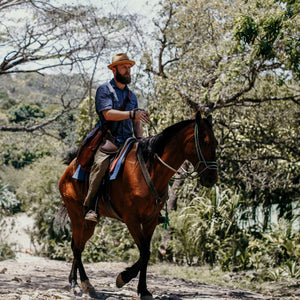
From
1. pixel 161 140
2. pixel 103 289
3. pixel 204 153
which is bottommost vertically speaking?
pixel 103 289

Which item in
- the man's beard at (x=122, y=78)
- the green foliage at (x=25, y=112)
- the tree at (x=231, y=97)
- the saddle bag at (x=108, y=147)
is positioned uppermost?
the green foliage at (x=25, y=112)

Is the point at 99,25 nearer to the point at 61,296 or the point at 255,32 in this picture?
the point at 255,32

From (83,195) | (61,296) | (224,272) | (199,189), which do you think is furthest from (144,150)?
(199,189)

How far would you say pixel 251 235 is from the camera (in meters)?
10.3

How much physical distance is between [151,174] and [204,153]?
2.13 ft

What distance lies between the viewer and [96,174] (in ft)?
16.5

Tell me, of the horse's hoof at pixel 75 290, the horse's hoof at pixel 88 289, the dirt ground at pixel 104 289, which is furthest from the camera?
the horse's hoof at pixel 75 290

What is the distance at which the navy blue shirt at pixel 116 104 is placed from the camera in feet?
17.1

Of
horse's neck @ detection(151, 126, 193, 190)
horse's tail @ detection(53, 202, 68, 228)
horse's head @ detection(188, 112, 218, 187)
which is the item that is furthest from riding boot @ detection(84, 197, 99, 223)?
horse's tail @ detection(53, 202, 68, 228)

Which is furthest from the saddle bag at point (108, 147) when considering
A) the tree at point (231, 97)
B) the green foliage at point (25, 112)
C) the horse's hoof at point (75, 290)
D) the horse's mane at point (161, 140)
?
the green foliage at point (25, 112)

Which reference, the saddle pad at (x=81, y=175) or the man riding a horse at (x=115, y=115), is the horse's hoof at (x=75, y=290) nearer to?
the man riding a horse at (x=115, y=115)

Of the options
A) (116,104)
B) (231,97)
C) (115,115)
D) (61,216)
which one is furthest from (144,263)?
(231,97)

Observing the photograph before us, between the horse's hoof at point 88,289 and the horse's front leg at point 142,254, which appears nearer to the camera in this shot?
the horse's front leg at point 142,254

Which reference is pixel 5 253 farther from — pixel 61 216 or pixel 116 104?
pixel 116 104
